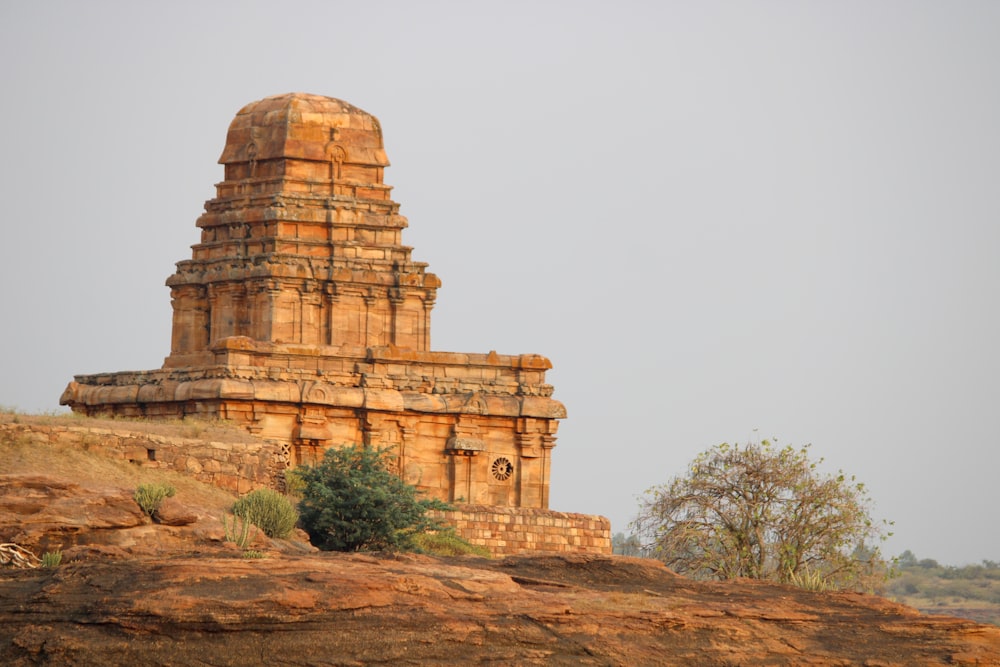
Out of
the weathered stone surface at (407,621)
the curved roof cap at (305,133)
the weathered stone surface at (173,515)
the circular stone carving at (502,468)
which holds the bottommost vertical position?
the weathered stone surface at (407,621)

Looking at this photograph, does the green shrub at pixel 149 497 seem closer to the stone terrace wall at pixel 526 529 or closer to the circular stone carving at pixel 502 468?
the stone terrace wall at pixel 526 529

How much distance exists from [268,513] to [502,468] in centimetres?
1716

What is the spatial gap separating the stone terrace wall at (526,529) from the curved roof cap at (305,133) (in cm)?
1366

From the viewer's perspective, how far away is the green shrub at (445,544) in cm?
3524

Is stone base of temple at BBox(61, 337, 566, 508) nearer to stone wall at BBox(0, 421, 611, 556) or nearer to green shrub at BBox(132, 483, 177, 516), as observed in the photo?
stone wall at BBox(0, 421, 611, 556)

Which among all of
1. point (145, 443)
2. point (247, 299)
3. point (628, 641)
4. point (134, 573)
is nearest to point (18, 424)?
point (145, 443)

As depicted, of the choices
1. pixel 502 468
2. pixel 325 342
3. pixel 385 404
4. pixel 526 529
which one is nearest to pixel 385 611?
pixel 526 529

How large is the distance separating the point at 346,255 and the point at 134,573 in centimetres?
3011

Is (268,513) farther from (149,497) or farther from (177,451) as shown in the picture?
(177,451)

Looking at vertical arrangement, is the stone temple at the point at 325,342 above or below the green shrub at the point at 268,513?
above

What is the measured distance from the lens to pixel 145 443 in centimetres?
3288

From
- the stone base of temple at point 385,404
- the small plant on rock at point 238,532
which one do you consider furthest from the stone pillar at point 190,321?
the small plant on rock at point 238,532

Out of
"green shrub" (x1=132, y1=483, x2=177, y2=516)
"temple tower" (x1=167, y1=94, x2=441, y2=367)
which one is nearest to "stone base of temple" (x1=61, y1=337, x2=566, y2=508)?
"temple tower" (x1=167, y1=94, x2=441, y2=367)

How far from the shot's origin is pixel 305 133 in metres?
52.3
